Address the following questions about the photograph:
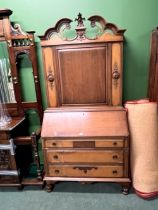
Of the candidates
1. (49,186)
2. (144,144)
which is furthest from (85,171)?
(144,144)

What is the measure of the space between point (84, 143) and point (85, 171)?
33cm

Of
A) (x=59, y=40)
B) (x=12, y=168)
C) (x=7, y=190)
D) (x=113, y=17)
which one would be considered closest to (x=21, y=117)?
(x=12, y=168)

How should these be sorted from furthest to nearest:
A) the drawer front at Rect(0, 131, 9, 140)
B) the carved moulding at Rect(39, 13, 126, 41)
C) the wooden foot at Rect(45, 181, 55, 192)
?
the wooden foot at Rect(45, 181, 55, 192) < the drawer front at Rect(0, 131, 9, 140) < the carved moulding at Rect(39, 13, 126, 41)

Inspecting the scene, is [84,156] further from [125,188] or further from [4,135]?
[4,135]

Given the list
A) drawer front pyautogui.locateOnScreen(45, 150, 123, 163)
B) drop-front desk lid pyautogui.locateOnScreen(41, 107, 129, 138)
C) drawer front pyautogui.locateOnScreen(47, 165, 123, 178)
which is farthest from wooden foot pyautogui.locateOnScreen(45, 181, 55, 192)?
drop-front desk lid pyautogui.locateOnScreen(41, 107, 129, 138)

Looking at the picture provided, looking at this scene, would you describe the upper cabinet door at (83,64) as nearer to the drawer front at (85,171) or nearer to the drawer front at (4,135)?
the drawer front at (4,135)

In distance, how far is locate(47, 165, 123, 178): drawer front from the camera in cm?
193

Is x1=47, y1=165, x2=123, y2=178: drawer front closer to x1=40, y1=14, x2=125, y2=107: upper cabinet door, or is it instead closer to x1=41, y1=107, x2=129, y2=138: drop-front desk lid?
x1=41, y1=107, x2=129, y2=138: drop-front desk lid

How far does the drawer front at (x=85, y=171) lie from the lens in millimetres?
1931

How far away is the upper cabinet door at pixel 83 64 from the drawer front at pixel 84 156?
1.70 ft

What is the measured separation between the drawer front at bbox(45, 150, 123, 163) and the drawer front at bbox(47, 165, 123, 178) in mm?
69

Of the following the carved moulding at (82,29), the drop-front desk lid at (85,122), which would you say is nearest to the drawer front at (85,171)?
the drop-front desk lid at (85,122)

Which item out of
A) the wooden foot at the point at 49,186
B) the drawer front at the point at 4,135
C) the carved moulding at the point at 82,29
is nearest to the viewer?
the carved moulding at the point at 82,29

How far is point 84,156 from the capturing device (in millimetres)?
1920
